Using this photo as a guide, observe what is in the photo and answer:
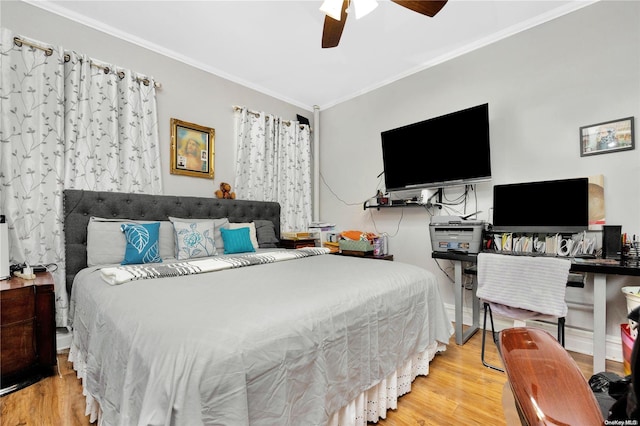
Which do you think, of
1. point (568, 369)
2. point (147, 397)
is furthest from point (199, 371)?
point (568, 369)

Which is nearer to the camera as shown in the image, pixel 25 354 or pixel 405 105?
pixel 25 354

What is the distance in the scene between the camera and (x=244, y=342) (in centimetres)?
92

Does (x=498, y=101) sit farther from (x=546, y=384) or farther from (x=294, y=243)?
(x=546, y=384)

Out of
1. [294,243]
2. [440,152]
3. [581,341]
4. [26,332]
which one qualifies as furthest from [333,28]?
[581,341]

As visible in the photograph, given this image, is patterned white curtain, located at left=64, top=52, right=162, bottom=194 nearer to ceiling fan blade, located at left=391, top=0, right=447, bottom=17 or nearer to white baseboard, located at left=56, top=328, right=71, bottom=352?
white baseboard, located at left=56, top=328, right=71, bottom=352

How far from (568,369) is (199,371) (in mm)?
916

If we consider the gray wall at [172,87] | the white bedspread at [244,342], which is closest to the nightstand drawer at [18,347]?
the white bedspread at [244,342]

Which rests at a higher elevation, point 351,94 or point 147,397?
point 351,94

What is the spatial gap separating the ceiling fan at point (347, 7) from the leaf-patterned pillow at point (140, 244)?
6.72 ft

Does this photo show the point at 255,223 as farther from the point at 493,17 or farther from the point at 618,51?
the point at 618,51

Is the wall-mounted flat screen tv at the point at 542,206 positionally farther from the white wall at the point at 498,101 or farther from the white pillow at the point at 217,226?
the white pillow at the point at 217,226

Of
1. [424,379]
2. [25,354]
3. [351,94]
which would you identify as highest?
[351,94]

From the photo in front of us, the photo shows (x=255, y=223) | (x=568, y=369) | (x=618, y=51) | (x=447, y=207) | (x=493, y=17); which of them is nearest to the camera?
(x=568, y=369)

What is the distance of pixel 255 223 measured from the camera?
330cm
